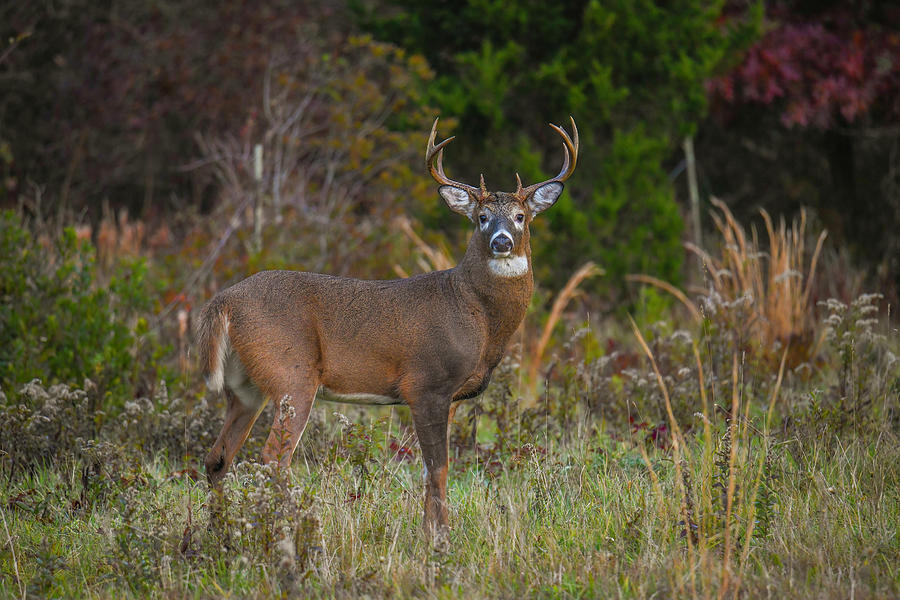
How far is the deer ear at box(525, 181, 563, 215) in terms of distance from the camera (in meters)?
4.97

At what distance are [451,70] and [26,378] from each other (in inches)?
239

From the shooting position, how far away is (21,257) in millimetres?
6320

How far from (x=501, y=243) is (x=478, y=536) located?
4.28ft

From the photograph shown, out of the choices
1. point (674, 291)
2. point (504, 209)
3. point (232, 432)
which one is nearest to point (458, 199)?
point (504, 209)

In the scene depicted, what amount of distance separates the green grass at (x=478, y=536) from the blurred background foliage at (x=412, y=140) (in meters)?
1.98

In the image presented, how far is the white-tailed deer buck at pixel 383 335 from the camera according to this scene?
4.64 metres

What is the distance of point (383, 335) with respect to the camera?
4.76 meters

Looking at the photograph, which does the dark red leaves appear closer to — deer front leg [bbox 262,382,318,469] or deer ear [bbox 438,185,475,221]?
deer ear [bbox 438,185,475,221]

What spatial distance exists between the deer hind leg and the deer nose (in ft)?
4.54

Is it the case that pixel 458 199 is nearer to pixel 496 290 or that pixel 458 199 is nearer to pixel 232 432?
pixel 496 290

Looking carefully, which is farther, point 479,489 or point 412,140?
point 412,140

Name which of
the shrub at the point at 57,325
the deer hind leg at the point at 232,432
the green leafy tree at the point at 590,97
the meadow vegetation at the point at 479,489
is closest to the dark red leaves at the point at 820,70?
the green leafy tree at the point at 590,97

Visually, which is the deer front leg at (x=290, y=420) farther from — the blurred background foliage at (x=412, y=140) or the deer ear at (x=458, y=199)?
the blurred background foliage at (x=412, y=140)

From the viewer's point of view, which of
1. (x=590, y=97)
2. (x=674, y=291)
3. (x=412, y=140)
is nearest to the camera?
(x=674, y=291)
